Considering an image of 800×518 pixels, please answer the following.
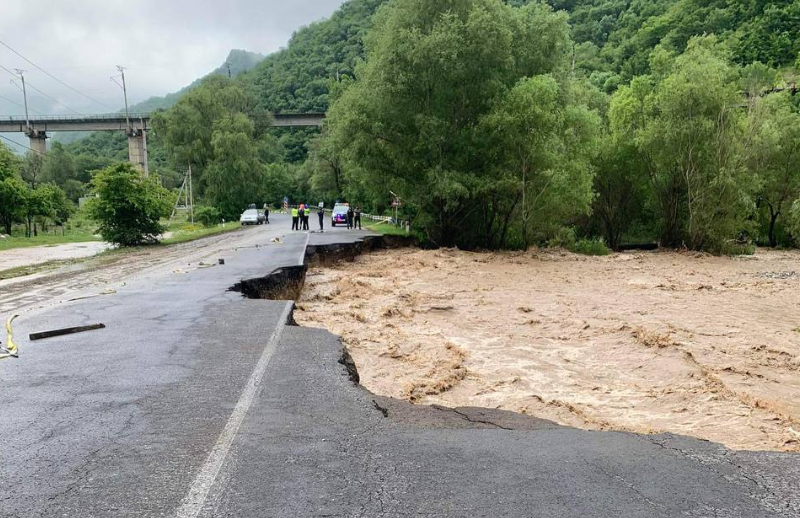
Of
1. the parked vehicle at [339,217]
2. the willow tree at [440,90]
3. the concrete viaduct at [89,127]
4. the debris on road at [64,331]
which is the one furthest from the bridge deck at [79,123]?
the debris on road at [64,331]

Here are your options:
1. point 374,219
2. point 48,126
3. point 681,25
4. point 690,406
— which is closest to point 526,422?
point 690,406

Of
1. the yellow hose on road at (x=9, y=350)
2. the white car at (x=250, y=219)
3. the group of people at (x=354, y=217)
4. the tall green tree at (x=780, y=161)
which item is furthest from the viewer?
the white car at (x=250, y=219)

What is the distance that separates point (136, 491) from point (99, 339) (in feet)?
16.1

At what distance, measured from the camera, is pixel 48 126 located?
7531 cm

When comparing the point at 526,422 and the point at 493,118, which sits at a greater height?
the point at 493,118

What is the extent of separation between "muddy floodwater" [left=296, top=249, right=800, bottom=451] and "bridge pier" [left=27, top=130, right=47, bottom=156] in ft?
246

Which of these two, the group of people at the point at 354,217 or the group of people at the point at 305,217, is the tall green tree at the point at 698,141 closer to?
the group of people at the point at 354,217

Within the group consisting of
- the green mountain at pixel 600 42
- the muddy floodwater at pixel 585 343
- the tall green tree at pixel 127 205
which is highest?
the green mountain at pixel 600 42

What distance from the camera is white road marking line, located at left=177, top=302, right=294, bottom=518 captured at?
3.25m

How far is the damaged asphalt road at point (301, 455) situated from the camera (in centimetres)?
332

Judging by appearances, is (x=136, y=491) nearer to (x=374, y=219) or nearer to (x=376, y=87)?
(x=376, y=87)

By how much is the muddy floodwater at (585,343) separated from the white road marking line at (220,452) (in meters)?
1.98

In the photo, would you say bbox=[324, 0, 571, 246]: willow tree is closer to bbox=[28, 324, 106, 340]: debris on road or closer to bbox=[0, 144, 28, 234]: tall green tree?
bbox=[28, 324, 106, 340]: debris on road

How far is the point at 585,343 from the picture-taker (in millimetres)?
10789
